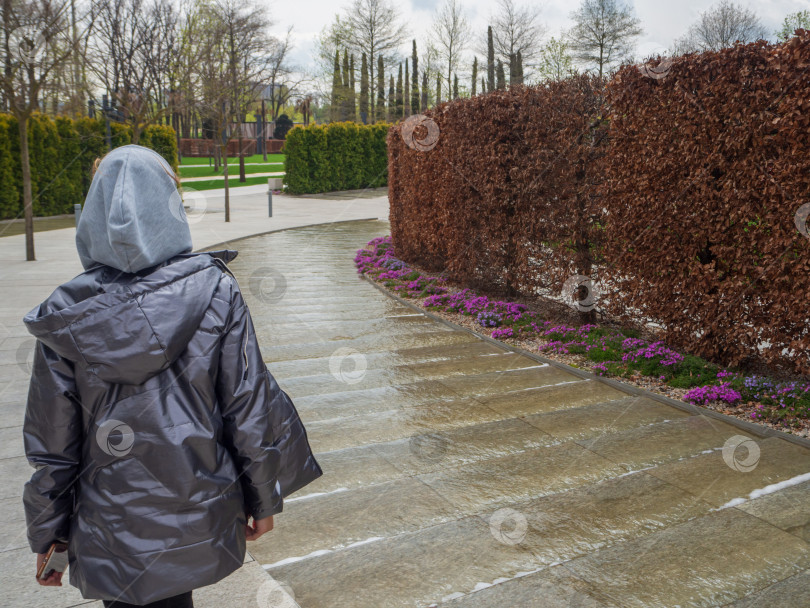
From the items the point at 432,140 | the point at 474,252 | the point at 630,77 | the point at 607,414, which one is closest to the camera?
the point at 607,414

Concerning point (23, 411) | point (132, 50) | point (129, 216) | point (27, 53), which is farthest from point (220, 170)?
point (129, 216)

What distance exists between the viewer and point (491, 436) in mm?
5043

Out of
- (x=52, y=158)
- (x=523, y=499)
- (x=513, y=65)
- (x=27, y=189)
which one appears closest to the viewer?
(x=523, y=499)

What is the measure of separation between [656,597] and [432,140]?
888cm

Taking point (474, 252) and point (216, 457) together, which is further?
point (474, 252)

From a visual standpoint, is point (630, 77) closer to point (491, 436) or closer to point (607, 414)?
point (607, 414)

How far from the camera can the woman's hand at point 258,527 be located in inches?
85.6

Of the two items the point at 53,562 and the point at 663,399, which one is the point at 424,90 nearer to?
the point at 663,399

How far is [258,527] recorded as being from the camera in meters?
2.19

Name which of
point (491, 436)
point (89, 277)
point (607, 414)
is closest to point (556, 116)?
point (607, 414)

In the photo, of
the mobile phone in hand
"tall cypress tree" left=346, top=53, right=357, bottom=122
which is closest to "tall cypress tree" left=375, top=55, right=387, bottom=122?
"tall cypress tree" left=346, top=53, right=357, bottom=122

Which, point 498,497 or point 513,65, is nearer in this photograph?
point 498,497

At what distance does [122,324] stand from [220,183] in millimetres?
37843

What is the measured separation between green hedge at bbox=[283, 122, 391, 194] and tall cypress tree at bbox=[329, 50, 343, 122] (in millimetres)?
19199
